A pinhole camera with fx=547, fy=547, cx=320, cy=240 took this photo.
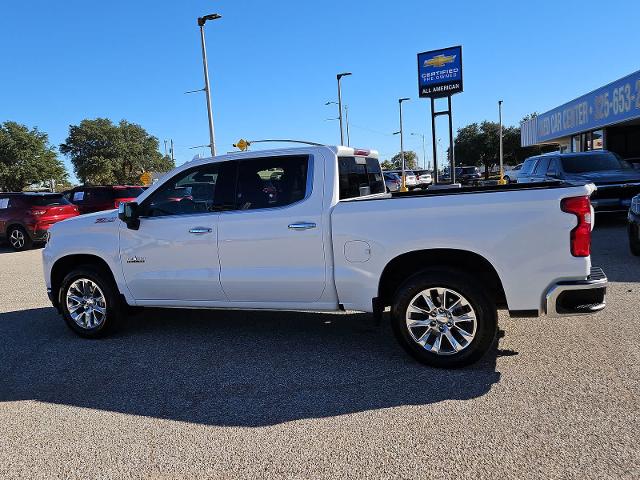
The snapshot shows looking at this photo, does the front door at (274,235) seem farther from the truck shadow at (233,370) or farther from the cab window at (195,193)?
the truck shadow at (233,370)

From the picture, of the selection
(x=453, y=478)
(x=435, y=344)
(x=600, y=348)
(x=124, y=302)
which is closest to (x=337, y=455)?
(x=453, y=478)

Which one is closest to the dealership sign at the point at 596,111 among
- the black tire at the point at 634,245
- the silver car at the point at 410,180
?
the silver car at the point at 410,180

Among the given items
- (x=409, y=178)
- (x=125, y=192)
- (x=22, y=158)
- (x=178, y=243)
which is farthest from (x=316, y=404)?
(x=22, y=158)

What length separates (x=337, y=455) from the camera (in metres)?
3.30

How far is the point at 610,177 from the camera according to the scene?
1262 cm

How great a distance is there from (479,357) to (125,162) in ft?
238

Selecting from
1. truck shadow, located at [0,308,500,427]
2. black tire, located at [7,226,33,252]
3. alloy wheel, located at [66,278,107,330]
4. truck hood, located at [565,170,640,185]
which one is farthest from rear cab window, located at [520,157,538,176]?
black tire, located at [7,226,33,252]

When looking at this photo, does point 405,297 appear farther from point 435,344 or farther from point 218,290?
point 218,290

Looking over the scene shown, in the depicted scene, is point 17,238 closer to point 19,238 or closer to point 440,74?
point 19,238

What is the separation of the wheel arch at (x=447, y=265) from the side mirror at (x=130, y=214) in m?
2.57

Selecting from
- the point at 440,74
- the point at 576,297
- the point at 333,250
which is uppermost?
the point at 440,74

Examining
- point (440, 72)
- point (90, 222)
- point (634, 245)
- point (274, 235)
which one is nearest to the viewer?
point (274, 235)

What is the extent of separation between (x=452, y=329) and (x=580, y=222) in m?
1.29

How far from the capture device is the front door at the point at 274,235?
15.9ft
